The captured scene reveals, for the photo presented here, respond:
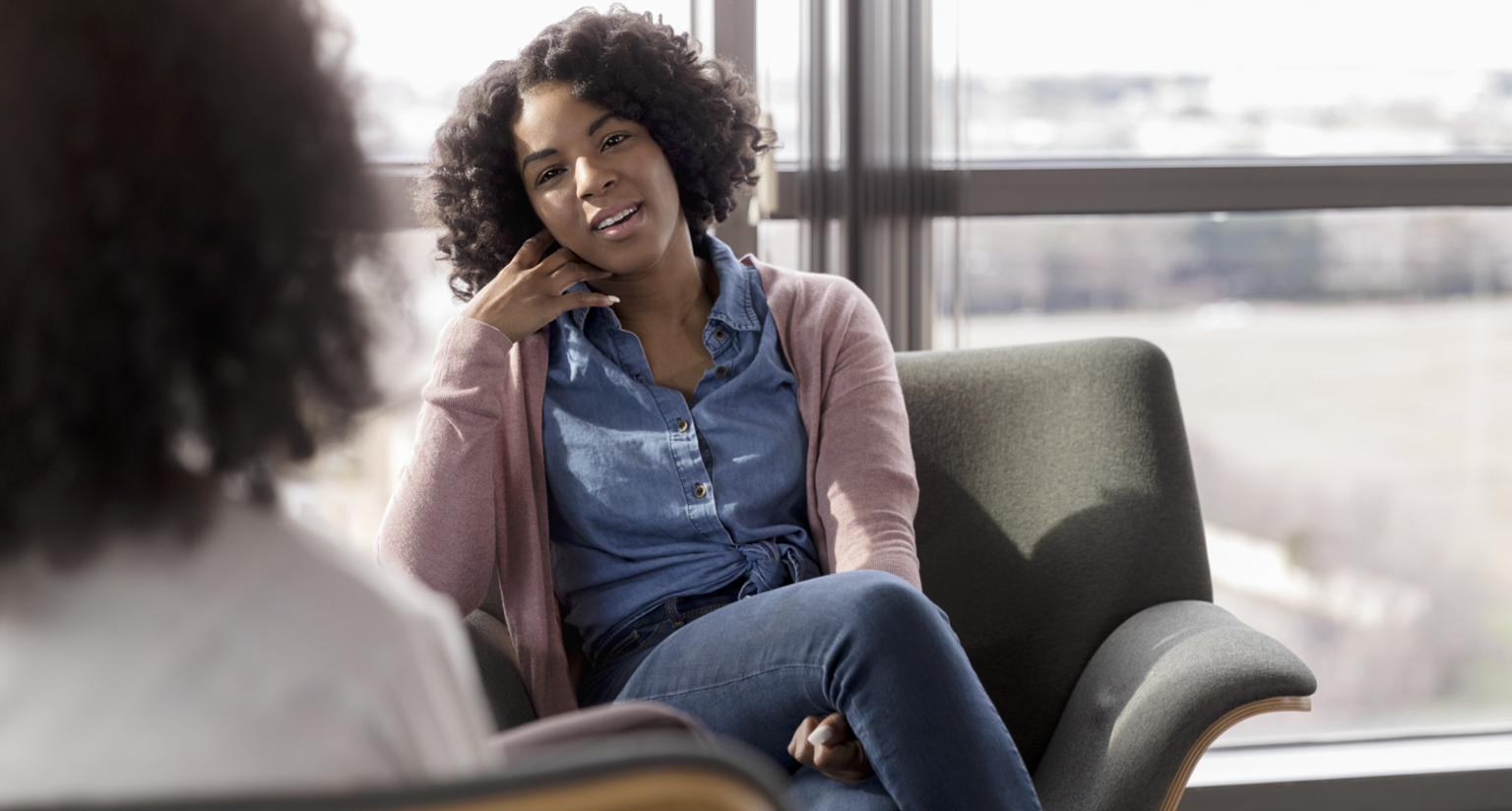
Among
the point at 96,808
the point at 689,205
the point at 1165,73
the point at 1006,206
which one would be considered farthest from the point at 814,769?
the point at 1165,73

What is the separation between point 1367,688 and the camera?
2.68m

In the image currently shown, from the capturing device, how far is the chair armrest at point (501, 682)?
1437 mm

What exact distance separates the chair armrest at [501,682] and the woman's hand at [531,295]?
1.32 feet

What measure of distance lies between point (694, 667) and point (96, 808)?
3.04 ft

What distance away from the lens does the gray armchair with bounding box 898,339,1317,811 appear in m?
1.53

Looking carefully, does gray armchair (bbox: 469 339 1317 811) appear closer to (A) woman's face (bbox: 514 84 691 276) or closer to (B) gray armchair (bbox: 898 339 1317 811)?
(B) gray armchair (bbox: 898 339 1317 811)

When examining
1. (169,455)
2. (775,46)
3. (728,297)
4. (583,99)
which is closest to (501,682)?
(728,297)

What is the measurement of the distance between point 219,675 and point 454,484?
102cm

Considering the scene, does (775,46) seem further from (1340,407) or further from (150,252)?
(150,252)

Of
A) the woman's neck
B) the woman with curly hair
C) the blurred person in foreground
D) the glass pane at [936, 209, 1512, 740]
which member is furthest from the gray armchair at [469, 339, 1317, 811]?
the blurred person in foreground

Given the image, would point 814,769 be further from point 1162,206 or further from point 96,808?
point 1162,206

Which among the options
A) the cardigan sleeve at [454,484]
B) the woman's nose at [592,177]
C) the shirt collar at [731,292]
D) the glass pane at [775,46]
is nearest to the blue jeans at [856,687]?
the cardigan sleeve at [454,484]

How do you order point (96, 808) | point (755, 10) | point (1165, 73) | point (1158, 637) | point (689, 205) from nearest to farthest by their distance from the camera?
point (96, 808) → point (1158, 637) → point (689, 205) → point (755, 10) → point (1165, 73)

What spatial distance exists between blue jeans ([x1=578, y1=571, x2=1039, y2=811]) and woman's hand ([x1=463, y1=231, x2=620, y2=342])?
469 millimetres
